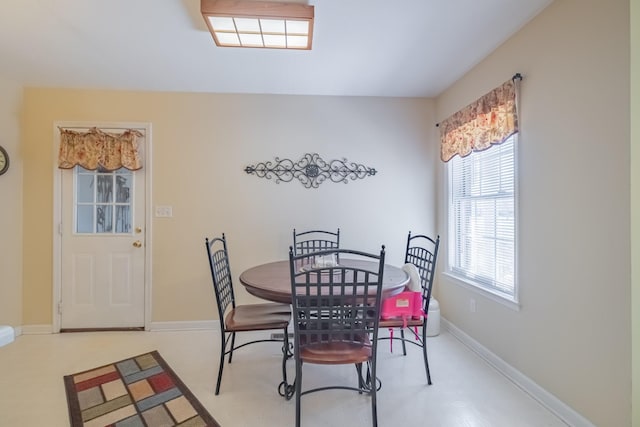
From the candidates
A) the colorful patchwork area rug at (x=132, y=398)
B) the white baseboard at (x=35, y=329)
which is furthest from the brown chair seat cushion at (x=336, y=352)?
the white baseboard at (x=35, y=329)

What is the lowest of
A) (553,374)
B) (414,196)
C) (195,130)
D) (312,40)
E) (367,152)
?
(553,374)

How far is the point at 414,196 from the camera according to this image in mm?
3248

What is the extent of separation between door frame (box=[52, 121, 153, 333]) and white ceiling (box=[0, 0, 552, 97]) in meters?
0.37

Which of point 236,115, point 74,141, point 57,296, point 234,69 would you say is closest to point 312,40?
point 234,69

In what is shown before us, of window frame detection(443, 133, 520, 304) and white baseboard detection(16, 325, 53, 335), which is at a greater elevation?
window frame detection(443, 133, 520, 304)

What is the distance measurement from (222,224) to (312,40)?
6.22ft

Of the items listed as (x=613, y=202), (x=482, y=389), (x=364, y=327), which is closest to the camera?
(x=613, y=202)

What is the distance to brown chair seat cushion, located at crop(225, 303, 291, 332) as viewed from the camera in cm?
201

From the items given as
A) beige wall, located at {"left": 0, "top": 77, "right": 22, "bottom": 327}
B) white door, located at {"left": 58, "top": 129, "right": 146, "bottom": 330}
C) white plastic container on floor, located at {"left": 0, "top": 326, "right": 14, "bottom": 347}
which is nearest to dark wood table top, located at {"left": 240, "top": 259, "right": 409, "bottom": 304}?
white plastic container on floor, located at {"left": 0, "top": 326, "right": 14, "bottom": 347}

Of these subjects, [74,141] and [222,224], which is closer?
[74,141]

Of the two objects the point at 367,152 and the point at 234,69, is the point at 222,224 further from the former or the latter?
the point at 367,152

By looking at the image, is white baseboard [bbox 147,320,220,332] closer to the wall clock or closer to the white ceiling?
the wall clock

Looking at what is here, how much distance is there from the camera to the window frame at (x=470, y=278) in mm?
2080

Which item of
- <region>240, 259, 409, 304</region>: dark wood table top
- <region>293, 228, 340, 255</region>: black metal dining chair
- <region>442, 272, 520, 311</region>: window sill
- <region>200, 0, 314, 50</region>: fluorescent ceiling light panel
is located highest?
<region>200, 0, 314, 50</region>: fluorescent ceiling light panel
